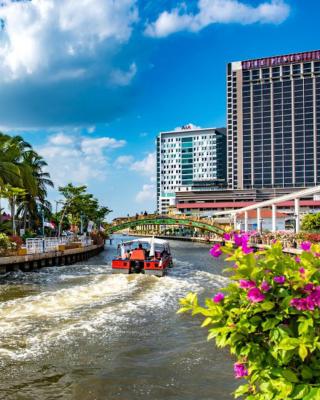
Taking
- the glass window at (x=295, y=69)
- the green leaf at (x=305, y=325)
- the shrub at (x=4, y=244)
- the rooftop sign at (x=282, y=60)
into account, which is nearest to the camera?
the green leaf at (x=305, y=325)

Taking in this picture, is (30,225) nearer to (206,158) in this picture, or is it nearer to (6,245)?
(6,245)

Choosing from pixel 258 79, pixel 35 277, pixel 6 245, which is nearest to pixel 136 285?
pixel 35 277

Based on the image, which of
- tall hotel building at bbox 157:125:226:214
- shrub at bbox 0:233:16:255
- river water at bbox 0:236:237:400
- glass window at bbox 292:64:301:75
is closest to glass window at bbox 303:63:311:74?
glass window at bbox 292:64:301:75

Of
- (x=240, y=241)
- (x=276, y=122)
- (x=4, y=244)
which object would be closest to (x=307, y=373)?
(x=240, y=241)

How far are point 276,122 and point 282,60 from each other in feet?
69.0

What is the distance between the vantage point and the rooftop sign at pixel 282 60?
468ft

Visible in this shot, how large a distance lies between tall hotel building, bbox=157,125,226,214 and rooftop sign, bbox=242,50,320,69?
121 ft

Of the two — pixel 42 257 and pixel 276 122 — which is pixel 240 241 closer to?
pixel 42 257

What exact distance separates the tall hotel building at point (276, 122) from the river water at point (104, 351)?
13246 cm

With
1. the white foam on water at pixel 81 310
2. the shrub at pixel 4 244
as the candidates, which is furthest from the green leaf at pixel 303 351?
the shrub at pixel 4 244

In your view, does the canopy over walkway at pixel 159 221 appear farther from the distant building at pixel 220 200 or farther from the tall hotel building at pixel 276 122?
the tall hotel building at pixel 276 122

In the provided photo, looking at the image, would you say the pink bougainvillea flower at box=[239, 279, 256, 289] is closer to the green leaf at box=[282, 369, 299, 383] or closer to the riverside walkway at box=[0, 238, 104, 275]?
the green leaf at box=[282, 369, 299, 383]

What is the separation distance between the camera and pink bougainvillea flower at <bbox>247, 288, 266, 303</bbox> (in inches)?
136

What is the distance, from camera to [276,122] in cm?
14575
